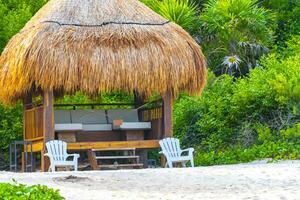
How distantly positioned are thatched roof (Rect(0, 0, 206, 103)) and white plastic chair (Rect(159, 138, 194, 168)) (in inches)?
38.6

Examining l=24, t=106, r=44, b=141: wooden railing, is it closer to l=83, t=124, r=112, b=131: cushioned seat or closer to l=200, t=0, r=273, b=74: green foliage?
l=83, t=124, r=112, b=131: cushioned seat

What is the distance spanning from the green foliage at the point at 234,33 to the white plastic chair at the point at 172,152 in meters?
5.88

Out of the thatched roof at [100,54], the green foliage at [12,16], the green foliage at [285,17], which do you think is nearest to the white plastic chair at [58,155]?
the thatched roof at [100,54]

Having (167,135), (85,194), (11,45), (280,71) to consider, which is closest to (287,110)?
(280,71)

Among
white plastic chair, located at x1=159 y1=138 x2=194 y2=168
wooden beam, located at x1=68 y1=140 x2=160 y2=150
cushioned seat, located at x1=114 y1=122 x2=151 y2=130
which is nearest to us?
white plastic chair, located at x1=159 y1=138 x2=194 y2=168

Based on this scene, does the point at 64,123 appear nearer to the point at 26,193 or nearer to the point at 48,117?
the point at 48,117

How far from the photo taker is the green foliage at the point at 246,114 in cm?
1791

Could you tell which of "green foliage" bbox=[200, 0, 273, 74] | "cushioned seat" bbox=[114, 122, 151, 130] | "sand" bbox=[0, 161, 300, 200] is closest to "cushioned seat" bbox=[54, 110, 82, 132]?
"cushioned seat" bbox=[114, 122, 151, 130]

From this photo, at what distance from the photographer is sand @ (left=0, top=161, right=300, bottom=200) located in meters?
11.0

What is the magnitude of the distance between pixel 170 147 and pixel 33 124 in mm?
2787

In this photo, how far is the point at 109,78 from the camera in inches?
658

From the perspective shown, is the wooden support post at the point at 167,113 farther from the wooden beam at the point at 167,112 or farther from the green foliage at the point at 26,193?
the green foliage at the point at 26,193

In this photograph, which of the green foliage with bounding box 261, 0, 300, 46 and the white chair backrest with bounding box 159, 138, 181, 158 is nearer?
the white chair backrest with bounding box 159, 138, 181, 158

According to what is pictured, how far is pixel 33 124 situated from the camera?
18.0 m
